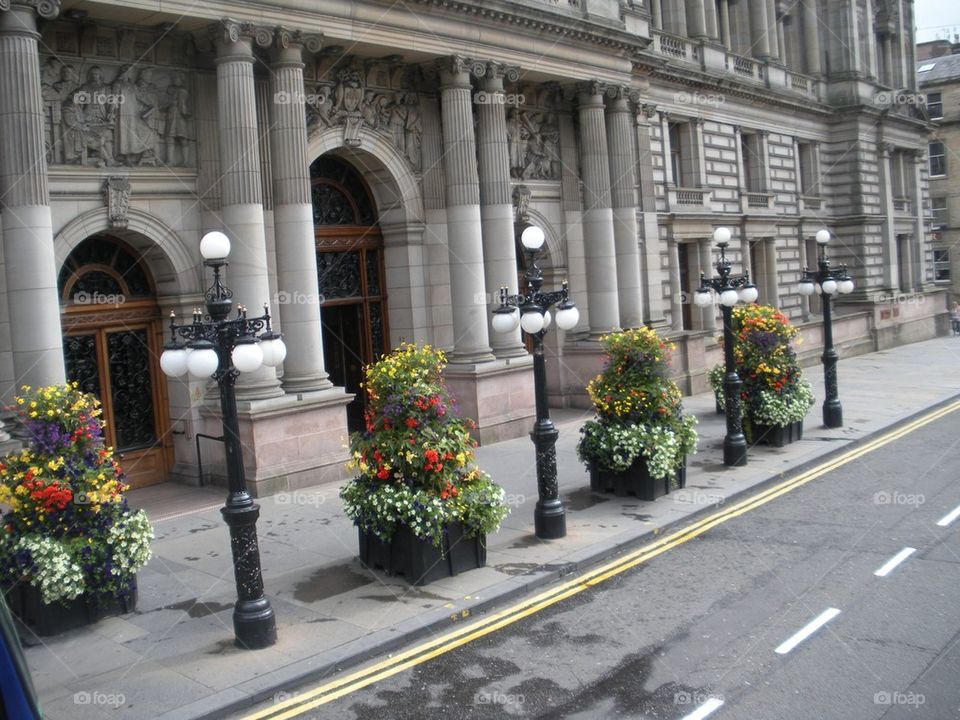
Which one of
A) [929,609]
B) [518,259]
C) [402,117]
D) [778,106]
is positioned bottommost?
[929,609]

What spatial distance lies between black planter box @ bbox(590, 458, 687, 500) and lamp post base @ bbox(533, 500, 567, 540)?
2596 millimetres

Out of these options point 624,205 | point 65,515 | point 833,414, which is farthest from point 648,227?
point 65,515

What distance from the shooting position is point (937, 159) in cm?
6109

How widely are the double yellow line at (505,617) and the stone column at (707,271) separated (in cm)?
1520

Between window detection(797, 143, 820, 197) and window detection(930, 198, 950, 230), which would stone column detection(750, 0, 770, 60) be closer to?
window detection(797, 143, 820, 197)

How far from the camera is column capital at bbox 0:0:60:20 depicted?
14.1 metres

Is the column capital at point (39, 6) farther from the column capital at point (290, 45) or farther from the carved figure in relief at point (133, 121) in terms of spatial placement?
the column capital at point (290, 45)

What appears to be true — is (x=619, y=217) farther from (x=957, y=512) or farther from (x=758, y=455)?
(x=957, y=512)

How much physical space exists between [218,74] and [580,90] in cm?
1142

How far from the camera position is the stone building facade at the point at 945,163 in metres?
59.8

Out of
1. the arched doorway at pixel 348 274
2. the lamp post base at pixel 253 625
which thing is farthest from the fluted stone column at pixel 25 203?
the arched doorway at pixel 348 274

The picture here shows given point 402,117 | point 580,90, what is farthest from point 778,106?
point 402,117

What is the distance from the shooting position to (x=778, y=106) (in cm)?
3800

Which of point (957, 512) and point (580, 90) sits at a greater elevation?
point (580, 90)
